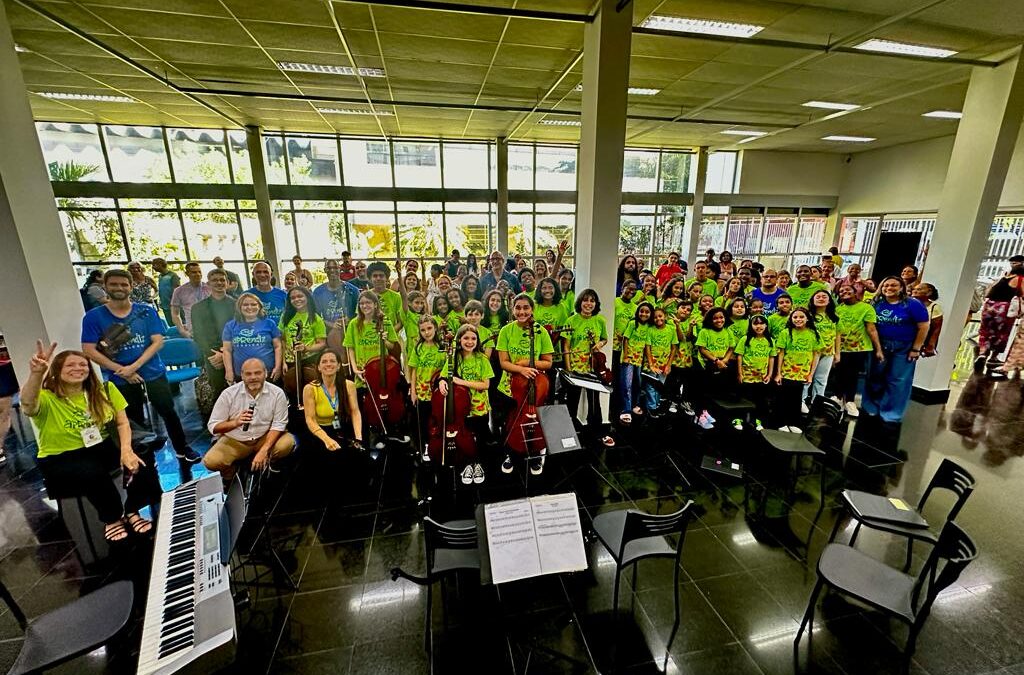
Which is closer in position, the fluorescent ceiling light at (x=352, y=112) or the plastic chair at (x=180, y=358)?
the plastic chair at (x=180, y=358)

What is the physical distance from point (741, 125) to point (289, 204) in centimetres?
1035

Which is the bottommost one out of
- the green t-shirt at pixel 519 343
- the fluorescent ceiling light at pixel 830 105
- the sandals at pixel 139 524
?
the sandals at pixel 139 524

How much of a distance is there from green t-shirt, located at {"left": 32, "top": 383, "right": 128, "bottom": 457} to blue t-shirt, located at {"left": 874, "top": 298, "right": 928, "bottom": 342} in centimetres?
762

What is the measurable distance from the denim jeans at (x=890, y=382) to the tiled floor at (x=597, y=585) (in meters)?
0.85

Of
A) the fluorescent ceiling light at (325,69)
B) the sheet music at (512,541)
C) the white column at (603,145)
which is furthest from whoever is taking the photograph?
the fluorescent ceiling light at (325,69)

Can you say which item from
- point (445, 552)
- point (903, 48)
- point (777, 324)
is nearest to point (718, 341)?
point (777, 324)

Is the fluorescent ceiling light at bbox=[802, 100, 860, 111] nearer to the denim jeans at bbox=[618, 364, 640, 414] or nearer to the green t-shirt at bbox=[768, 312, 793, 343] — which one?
the green t-shirt at bbox=[768, 312, 793, 343]

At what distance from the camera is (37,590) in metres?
2.68

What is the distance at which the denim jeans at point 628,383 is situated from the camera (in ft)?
15.9

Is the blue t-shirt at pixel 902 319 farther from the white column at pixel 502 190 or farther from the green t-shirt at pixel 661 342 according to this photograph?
the white column at pixel 502 190

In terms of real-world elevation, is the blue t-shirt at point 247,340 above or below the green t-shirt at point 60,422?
above

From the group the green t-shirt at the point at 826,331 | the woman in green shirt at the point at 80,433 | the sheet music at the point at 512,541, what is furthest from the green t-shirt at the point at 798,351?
the woman in green shirt at the point at 80,433

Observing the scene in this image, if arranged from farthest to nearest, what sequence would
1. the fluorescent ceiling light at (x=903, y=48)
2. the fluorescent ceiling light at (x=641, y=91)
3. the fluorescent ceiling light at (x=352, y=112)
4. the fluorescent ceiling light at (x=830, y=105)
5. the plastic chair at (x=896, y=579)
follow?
1. the fluorescent ceiling light at (x=352, y=112)
2. the fluorescent ceiling light at (x=830, y=105)
3. the fluorescent ceiling light at (x=641, y=91)
4. the fluorescent ceiling light at (x=903, y=48)
5. the plastic chair at (x=896, y=579)

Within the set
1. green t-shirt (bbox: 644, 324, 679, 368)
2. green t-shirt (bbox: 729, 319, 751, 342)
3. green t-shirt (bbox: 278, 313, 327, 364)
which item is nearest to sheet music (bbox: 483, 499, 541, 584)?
green t-shirt (bbox: 644, 324, 679, 368)
